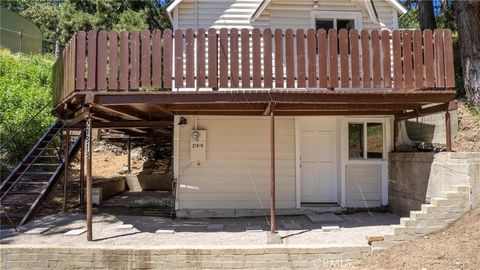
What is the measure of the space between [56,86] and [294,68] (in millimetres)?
6096

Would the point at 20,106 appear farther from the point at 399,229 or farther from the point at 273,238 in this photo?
the point at 399,229

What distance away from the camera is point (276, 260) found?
287 inches

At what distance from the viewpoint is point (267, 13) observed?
11.4 m

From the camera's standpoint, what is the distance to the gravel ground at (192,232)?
7.89 metres

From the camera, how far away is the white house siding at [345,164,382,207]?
11.2m

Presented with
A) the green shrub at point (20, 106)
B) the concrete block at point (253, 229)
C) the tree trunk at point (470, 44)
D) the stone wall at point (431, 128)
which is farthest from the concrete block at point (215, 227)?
the tree trunk at point (470, 44)

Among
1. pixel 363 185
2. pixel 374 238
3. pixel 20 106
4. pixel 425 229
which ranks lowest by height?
pixel 374 238

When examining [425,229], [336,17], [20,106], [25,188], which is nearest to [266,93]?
[425,229]

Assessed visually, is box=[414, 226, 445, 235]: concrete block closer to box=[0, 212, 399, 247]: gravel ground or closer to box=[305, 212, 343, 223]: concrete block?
box=[0, 212, 399, 247]: gravel ground

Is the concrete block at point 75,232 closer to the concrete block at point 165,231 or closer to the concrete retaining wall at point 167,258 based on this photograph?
the concrete retaining wall at point 167,258

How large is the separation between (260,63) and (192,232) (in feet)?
12.3

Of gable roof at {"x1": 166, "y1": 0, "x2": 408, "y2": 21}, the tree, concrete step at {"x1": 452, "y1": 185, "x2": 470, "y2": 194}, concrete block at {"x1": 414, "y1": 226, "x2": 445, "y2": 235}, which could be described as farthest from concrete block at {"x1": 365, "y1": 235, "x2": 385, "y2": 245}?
the tree

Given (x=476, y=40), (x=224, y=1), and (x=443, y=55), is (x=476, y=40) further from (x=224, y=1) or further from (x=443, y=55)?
(x=224, y=1)

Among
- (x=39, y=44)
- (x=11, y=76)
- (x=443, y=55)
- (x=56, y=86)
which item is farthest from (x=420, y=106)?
(x=39, y=44)
